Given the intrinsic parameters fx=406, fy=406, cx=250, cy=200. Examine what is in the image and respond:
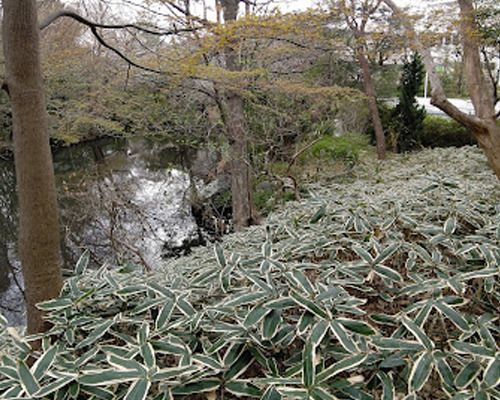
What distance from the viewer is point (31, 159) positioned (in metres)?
1.12

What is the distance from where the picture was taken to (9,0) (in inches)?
41.9

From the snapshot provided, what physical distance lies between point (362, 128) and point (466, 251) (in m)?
8.81

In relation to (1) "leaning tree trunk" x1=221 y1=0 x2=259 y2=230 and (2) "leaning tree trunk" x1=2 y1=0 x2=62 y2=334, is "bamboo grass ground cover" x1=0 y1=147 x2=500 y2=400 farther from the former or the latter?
(1) "leaning tree trunk" x1=221 y1=0 x2=259 y2=230

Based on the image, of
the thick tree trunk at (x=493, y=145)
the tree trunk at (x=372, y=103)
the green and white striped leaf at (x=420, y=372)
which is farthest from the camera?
the tree trunk at (x=372, y=103)

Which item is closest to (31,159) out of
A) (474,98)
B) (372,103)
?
(474,98)

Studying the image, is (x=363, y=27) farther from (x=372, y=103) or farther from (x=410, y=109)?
(x=410, y=109)

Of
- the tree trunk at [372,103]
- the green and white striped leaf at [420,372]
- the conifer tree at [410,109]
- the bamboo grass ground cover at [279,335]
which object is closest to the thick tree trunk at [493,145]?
the bamboo grass ground cover at [279,335]

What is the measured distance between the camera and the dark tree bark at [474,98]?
10.6 feet

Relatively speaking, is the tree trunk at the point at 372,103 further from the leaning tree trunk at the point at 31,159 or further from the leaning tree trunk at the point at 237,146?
the leaning tree trunk at the point at 31,159

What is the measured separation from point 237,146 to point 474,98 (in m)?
2.66

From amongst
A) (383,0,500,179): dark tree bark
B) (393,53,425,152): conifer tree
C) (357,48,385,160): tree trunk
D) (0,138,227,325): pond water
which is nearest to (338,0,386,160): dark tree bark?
(357,48,385,160): tree trunk

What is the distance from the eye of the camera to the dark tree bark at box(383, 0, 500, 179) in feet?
10.6

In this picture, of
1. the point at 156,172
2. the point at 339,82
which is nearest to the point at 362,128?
the point at 339,82

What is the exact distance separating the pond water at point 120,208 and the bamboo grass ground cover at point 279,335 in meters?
2.67
